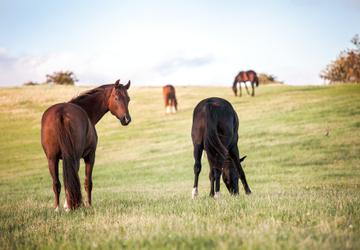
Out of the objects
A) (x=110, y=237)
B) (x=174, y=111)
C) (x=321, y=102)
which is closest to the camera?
(x=110, y=237)

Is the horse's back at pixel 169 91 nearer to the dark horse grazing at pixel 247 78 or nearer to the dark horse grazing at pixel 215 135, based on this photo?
the dark horse grazing at pixel 247 78

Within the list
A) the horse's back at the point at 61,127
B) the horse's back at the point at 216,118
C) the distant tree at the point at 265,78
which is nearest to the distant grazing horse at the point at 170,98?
the horse's back at the point at 216,118

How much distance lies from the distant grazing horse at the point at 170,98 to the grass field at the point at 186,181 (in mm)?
1840

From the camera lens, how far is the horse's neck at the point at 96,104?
381 inches

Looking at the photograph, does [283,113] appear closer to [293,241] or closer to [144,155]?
[144,155]

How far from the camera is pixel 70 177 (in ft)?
24.5

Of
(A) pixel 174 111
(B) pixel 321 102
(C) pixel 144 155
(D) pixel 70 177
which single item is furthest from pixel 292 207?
(A) pixel 174 111

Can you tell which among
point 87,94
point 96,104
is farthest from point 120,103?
point 87,94

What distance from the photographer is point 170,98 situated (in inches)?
1700

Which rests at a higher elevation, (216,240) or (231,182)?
(216,240)

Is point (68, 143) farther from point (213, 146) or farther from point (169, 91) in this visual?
point (169, 91)

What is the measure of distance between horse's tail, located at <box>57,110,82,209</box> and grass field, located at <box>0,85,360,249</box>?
13.7 inches

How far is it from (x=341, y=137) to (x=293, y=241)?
2420 centimetres

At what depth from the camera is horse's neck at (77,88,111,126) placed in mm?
9680
